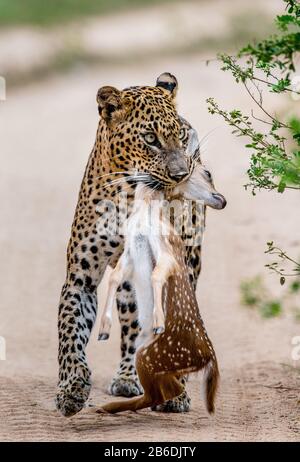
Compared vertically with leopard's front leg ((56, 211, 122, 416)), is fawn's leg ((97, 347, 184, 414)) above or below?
below

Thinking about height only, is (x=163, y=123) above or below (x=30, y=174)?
below

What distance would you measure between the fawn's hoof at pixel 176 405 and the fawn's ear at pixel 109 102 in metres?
1.73

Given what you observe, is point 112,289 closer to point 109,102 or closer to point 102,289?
point 109,102

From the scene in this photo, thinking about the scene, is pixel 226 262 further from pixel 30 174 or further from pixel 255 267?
pixel 30 174

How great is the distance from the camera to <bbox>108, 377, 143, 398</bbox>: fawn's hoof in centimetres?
892

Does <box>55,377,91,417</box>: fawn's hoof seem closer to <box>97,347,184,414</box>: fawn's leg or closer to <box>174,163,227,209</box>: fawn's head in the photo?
<box>97,347,184,414</box>: fawn's leg

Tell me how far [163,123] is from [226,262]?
5312 mm

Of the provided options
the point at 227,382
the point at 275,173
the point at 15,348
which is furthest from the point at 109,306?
the point at 15,348

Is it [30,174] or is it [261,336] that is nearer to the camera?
[261,336]

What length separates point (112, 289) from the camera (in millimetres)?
7633

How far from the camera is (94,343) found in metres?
11.2

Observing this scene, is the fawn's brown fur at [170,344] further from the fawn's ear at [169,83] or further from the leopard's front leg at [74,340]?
the fawn's ear at [169,83]

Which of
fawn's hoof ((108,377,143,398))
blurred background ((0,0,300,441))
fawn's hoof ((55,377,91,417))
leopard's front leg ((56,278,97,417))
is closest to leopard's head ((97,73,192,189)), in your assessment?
blurred background ((0,0,300,441))

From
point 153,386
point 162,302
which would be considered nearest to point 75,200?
point 162,302
